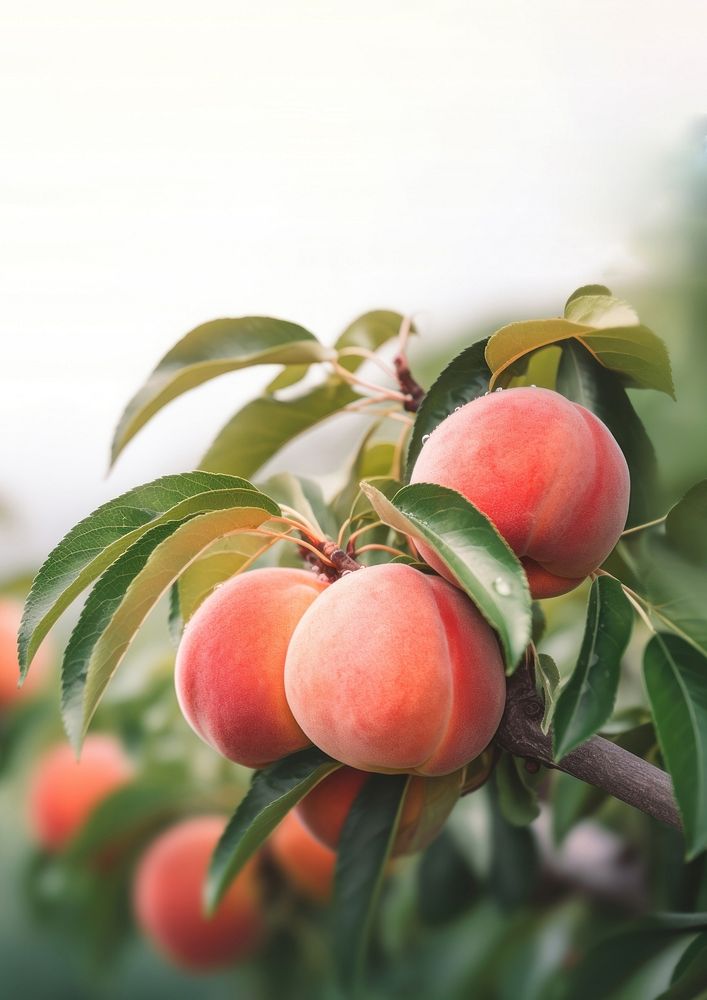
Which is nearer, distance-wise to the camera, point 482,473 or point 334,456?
point 482,473

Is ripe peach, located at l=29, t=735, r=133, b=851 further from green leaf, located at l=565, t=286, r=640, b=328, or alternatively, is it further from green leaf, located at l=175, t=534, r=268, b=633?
green leaf, located at l=565, t=286, r=640, b=328

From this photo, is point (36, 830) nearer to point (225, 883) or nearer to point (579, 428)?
point (225, 883)

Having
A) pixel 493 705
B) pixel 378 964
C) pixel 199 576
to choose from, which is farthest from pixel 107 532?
pixel 378 964

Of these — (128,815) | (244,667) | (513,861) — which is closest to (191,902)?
(128,815)

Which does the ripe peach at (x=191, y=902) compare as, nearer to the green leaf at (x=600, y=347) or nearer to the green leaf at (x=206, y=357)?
the green leaf at (x=206, y=357)

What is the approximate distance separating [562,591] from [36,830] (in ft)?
2.95

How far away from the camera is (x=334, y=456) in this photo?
956 mm

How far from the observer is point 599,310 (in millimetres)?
466

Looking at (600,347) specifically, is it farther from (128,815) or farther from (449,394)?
(128,815)

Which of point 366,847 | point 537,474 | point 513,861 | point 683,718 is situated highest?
point 537,474

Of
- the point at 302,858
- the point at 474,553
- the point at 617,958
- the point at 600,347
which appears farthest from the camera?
the point at 302,858

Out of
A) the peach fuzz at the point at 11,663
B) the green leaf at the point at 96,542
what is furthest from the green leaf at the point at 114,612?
the peach fuzz at the point at 11,663

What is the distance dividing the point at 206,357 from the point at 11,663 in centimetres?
69

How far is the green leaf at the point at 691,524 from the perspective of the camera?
1.74 feet
